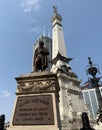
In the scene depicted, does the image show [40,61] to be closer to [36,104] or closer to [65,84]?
[36,104]

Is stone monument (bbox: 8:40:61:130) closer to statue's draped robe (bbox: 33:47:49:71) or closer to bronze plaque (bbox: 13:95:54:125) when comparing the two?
bronze plaque (bbox: 13:95:54:125)

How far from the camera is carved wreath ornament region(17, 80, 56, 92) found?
17.8 ft

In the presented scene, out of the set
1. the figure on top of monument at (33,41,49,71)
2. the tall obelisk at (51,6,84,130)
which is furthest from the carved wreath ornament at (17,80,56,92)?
the tall obelisk at (51,6,84,130)

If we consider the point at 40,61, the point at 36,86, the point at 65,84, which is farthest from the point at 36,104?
the point at 65,84

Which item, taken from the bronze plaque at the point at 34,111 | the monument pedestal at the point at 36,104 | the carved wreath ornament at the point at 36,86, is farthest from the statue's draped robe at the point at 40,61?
the bronze plaque at the point at 34,111

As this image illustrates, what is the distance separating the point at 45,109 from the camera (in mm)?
4984

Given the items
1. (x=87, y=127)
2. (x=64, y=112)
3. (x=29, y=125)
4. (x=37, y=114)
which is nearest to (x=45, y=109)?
(x=37, y=114)

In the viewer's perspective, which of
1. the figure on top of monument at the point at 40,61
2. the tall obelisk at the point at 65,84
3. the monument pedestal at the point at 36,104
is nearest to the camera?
the monument pedestal at the point at 36,104

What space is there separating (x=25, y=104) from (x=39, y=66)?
6.38 ft

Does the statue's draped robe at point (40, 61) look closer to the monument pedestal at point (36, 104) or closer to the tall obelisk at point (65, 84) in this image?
the monument pedestal at point (36, 104)

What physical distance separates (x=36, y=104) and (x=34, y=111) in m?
0.25

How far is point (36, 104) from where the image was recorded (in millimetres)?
5105

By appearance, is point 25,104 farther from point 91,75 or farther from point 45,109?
point 91,75

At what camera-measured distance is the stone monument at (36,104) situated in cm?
472
